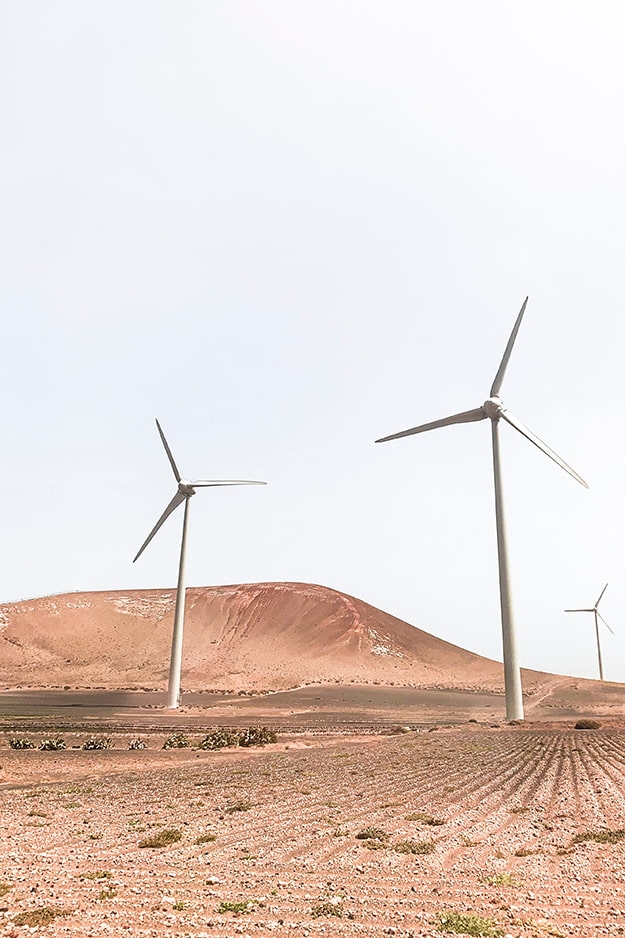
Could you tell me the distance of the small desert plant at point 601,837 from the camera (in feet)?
55.7

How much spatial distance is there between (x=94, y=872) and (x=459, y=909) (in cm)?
824

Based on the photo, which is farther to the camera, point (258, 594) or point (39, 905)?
point (258, 594)

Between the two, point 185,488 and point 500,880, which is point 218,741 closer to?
point 500,880

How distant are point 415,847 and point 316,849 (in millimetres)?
2559

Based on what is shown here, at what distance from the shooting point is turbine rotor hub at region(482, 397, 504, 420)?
68875 mm

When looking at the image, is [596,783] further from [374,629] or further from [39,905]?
[374,629]

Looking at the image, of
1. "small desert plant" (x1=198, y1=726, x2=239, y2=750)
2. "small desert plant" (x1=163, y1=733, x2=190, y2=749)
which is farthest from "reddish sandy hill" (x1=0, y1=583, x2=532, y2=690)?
"small desert plant" (x1=163, y1=733, x2=190, y2=749)

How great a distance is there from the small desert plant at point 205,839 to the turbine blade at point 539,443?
53.3 m

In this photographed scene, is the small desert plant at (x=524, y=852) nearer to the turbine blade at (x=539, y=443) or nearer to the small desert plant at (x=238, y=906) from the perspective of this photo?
the small desert plant at (x=238, y=906)

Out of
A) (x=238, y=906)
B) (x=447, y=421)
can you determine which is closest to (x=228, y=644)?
(x=447, y=421)

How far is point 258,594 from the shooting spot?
7795 inches

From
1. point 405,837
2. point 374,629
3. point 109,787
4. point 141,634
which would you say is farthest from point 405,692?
point 405,837

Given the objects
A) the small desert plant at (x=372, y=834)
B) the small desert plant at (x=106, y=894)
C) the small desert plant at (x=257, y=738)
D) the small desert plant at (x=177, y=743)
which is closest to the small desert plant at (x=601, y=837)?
the small desert plant at (x=372, y=834)

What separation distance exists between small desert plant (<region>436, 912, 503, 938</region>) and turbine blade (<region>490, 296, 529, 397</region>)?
62.5 metres
